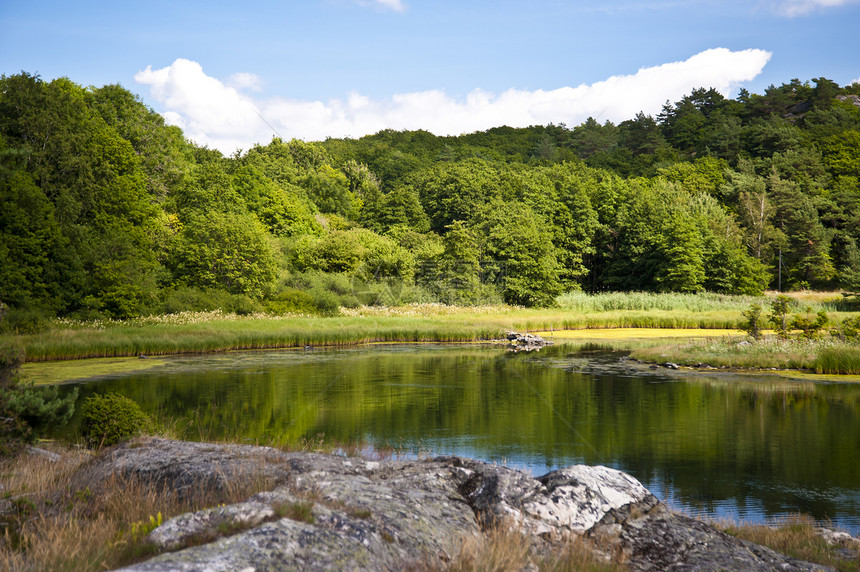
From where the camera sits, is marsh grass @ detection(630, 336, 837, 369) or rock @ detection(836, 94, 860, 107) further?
rock @ detection(836, 94, 860, 107)

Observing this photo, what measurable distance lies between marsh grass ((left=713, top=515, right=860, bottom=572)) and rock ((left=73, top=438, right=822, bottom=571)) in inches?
24.1

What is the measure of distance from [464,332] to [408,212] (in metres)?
40.4

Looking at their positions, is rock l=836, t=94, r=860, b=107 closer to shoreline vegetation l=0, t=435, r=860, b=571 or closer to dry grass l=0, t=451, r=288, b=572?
shoreline vegetation l=0, t=435, r=860, b=571

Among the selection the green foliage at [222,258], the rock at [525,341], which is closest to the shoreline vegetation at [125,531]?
the rock at [525,341]

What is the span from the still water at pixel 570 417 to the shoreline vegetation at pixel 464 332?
2.26 m

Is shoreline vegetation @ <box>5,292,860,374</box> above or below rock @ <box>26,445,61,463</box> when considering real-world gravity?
below

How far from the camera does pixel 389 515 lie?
18.2ft

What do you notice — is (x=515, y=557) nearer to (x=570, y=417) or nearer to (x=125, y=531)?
(x=125, y=531)

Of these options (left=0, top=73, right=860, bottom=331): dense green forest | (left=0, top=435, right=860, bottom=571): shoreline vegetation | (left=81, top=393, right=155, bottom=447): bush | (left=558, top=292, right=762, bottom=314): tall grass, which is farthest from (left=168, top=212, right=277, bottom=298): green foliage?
(left=0, top=435, right=860, bottom=571): shoreline vegetation

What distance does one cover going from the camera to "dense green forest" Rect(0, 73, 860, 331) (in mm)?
35375

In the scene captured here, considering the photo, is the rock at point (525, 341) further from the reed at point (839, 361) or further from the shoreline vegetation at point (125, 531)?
the shoreline vegetation at point (125, 531)

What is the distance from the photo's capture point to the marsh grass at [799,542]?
6410 millimetres


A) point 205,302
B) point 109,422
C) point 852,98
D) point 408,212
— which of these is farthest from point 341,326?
point 852,98

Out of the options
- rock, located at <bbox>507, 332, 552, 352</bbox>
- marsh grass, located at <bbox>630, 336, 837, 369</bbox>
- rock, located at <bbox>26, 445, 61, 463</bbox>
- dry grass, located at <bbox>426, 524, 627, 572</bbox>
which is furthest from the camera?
rock, located at <bbox>507, 332, 552, 352</bbox>
